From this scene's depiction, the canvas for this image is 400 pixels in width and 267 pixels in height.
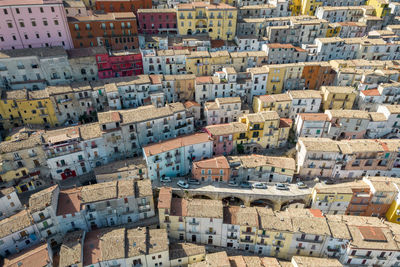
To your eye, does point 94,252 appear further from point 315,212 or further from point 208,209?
point 315,212

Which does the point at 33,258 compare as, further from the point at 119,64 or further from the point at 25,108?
the point at 119,64

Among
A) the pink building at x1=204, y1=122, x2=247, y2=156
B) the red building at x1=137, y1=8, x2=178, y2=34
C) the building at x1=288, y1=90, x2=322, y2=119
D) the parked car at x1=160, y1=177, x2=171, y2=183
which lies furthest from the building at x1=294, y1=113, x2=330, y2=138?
the red building at x1=137, y1=8, x2=178, y2=34

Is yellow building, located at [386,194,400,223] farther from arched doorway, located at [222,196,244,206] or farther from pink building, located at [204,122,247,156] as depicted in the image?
pink building, located at [204,122,247,156]

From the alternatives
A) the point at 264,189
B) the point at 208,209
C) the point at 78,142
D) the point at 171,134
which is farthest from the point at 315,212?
the point at 78,142

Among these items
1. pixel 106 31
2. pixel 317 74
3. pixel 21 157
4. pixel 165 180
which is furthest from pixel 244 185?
pixel 106 31

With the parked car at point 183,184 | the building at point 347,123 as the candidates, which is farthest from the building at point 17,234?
the building at point 347,123
